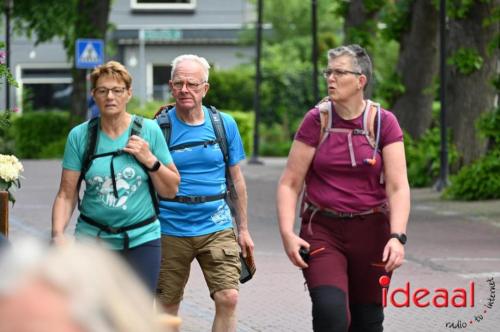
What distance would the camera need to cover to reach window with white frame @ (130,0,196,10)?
47.1 meters

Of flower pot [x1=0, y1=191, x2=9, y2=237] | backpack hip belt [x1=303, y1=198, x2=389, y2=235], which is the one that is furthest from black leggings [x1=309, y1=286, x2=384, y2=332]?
flower pot [x1=0, y1=191, x2=9, y2=237]

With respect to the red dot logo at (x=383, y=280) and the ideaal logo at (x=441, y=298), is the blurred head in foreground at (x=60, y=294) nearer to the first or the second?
the red dot logo at (x=383, y=280)

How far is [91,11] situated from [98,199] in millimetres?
26725

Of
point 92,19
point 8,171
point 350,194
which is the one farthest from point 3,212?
point 92,19

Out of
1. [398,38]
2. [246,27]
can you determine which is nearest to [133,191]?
[398,38]

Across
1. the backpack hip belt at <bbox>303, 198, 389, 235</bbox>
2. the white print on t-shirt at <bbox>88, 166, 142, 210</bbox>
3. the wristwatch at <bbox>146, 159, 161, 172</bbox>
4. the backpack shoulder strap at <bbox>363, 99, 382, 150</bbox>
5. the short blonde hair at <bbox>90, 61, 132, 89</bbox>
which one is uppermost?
the short blonde hair at <bbox>90, 61, 132, 89</bbox>

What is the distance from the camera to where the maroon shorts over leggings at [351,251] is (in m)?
5.35

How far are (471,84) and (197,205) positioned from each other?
1397cm

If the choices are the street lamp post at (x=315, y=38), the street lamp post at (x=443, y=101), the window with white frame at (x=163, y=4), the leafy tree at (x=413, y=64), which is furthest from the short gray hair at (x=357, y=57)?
the window with white frame at (x=163, y=4)

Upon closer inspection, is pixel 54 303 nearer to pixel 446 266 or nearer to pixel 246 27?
pixel 446 266

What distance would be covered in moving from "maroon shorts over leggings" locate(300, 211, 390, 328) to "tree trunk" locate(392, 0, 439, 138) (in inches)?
697

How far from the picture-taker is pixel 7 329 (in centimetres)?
144

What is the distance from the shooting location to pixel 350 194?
5406 millimetres

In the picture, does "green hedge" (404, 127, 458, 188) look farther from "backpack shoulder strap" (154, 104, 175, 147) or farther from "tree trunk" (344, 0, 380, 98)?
"backpack shoulder strap" (154, 104, 175, 147)
